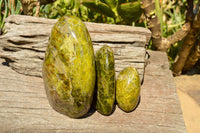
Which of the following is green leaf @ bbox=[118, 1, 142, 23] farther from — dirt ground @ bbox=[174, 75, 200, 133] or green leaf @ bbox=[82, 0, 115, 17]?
dirt ground @ bbox=[174, 75, 200, 133]

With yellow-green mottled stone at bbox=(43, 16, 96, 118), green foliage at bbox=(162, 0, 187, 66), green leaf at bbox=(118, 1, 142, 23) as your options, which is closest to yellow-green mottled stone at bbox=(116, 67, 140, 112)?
yellow-green mottled stone at bbox=(43, 16, 96, 118)

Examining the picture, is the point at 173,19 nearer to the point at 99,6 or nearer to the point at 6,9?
the point at 99,6

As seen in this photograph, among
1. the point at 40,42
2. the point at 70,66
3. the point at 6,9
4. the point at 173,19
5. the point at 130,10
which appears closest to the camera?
the point at 70,66

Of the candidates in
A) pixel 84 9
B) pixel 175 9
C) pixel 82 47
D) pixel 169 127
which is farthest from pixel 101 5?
pixel 175 9

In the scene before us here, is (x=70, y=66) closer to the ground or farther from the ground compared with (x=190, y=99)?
farther from the ground

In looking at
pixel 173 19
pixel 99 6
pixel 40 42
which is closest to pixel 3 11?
pixel 40 42

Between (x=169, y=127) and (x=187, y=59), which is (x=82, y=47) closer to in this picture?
(x=169, y=127)
